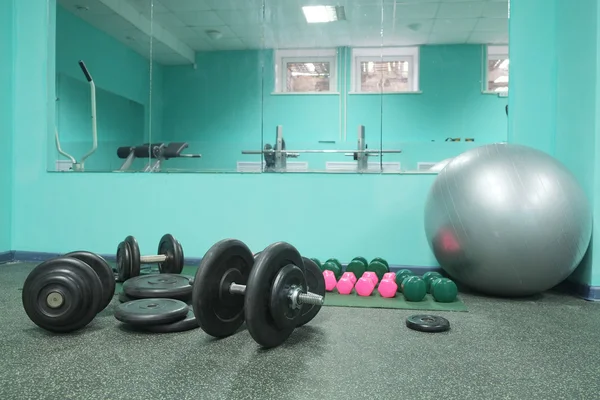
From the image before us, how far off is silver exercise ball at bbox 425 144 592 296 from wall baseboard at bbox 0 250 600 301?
0.23 metres

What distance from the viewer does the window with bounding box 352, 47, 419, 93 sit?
3570 millimetres

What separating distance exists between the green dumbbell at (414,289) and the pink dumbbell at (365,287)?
0.66 feet

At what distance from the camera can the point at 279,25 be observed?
3684mm

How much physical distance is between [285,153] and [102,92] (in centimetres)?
191

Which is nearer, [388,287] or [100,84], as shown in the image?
[388,287]

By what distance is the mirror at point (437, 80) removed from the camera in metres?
3.45

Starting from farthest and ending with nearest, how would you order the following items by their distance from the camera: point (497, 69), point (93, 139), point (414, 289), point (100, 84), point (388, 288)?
point (100, 84) → point (93, 139) → point (497, 69) → point (388, 288) → point (414, 289)

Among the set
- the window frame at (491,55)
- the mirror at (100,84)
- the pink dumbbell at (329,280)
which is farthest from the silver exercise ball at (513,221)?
the mirror at (100,84)

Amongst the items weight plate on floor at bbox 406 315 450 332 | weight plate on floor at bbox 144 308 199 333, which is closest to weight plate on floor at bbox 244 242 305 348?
weight plate on floor at bbox 144 308 199 333

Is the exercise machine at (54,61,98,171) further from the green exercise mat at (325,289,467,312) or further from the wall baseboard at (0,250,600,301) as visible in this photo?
the green exercise mat at (325,289,467,312)

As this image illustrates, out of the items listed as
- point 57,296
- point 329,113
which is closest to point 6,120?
point 57,296

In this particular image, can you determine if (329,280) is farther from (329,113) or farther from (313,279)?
(329,113)

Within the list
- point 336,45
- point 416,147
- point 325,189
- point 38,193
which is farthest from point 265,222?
point 38,193

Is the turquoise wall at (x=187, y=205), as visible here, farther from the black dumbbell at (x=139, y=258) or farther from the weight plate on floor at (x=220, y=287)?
A: the weight plate on floor at (x=220, y=287)
